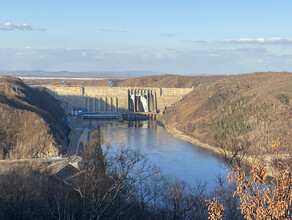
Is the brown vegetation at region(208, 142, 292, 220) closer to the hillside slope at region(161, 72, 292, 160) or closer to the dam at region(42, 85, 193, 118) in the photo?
the hillside slope at region(161, 72, 292, 160)

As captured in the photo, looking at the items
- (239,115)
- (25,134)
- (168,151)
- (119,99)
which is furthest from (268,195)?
(119,99)

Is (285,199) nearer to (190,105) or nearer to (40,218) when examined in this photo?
(40,218)

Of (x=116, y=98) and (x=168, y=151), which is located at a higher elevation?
(x=116, y=98)

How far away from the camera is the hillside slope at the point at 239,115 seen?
100ft

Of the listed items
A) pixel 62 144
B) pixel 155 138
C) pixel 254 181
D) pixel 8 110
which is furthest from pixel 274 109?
pixel 254 181

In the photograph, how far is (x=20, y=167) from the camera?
60.8 feet

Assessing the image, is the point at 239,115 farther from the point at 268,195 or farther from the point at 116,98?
the point at 268,195

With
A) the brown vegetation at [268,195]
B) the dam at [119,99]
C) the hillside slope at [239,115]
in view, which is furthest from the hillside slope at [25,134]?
the brown vegetation at [268,195]

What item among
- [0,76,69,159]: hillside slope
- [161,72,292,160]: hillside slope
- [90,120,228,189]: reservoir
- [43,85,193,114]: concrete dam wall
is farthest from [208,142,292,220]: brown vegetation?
[43,85,193,114]: concrete dam wall

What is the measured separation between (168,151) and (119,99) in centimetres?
2811

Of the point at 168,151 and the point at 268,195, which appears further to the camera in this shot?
the point at 168,151

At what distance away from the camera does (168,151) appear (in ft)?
96.5

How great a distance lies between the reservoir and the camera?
2223 cm

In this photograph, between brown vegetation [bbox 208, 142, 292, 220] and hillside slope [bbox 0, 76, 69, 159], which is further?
hillside slope [bbox 0, 76, 69, 159]
